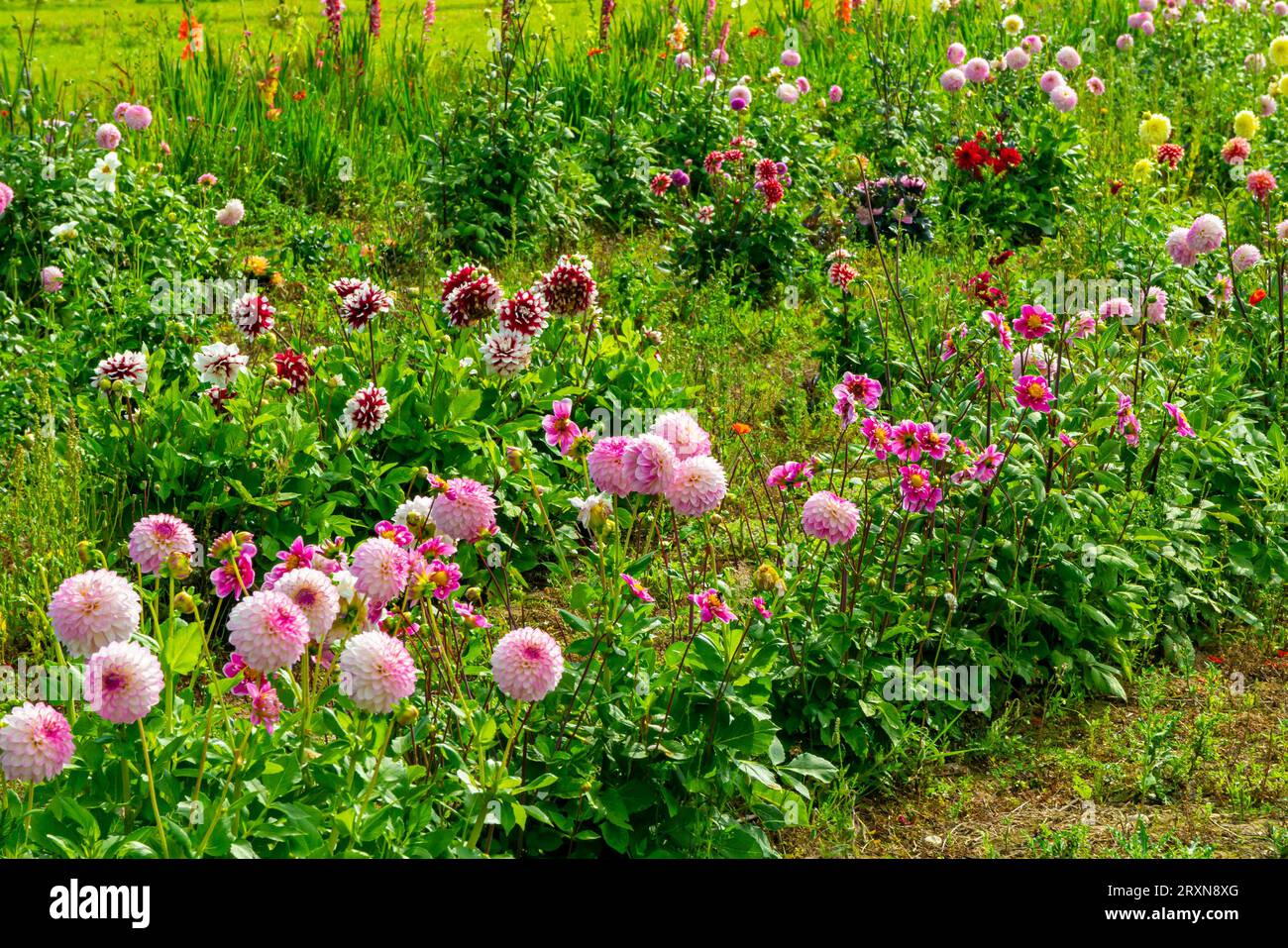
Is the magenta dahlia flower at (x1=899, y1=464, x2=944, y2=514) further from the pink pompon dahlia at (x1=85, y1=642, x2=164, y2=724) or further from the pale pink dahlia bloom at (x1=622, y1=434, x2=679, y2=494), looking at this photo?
the pink pompon dahlia at (x1=85, y1=642, x2=164, y2=724)

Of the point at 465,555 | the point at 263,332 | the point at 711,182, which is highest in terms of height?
the point at 711,182

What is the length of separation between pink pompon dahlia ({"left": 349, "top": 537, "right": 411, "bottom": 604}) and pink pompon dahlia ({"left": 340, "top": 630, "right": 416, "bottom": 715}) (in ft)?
0.56

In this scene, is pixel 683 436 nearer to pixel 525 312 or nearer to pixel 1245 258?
pixel 525 312

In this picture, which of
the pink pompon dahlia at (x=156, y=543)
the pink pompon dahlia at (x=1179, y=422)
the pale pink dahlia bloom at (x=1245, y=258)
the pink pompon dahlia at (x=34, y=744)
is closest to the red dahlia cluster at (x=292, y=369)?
the pink pompon dahlia at (x=156, y=543)

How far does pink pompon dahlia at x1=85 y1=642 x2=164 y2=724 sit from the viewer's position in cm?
187

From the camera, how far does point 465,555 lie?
12.5ft

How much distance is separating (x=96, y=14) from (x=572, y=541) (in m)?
11.4

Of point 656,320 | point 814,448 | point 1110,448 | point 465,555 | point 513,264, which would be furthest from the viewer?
point 513,264

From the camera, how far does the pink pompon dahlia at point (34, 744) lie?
1918 millimetres

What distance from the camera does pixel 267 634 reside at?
1.98 metres

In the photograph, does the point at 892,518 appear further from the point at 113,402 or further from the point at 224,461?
the point at 113,402

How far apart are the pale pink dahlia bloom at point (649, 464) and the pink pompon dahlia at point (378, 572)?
0.45 meters

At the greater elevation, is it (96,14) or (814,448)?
(96,14)
